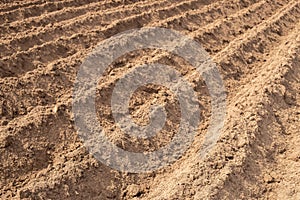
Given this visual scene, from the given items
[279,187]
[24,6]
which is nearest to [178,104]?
[279,187]

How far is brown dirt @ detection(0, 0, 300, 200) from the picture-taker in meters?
3.05

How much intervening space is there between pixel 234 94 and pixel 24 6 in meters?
2.94

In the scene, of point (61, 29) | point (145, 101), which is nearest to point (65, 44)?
point (61, 29)

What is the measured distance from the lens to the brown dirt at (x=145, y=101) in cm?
305

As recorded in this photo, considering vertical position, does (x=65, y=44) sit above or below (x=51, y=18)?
below

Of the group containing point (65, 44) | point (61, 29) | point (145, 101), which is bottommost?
point (145, 101)

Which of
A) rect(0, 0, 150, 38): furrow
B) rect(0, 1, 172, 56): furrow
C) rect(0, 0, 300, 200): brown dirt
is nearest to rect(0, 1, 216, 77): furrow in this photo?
rect(0, 0, 300, 200): brown dirt

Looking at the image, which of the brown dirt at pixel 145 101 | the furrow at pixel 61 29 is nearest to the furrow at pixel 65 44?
the brown dirt at pixel 145 101

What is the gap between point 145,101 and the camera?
3.86 metres

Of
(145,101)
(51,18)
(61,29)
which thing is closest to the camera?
(145,101)

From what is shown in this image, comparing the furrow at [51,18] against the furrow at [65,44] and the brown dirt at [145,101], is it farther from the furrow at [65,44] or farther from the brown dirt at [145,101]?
the furrow at [65,44]

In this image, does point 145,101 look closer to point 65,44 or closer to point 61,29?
point 65,44

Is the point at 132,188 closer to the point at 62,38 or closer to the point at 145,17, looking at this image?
the point at 62,38

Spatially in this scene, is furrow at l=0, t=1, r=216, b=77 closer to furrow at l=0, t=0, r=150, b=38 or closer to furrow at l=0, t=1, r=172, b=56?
furrow at l=0, t=1, r=172, b=56
